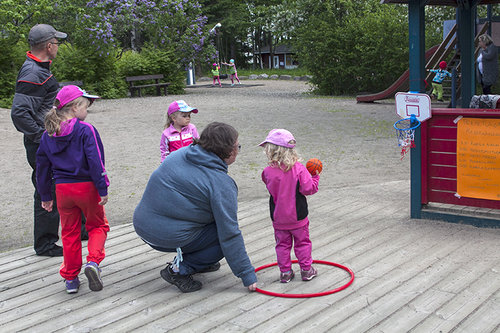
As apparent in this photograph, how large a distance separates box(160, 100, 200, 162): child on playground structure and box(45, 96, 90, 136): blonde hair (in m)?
1.33

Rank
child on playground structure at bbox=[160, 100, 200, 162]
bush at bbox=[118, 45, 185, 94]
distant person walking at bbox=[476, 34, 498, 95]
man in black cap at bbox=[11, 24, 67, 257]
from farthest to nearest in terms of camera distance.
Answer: bush at bbox=[118, 45, 185, 94] < distant person walking at bbox=[476, 34, 498, 95] < child on playground structure at bbox=[160, 100, 200, 162] < man in black cap at bbox=[11, 24, 67, 257]

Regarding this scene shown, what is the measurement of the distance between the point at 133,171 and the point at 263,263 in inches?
203

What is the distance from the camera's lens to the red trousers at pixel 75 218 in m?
4.19

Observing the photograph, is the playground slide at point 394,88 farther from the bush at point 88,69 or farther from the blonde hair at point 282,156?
the blonde hair at point 282,156

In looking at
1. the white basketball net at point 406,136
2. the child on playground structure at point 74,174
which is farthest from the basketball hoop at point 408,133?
the child on playground structure at point 74,174

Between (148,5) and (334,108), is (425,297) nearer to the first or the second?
(334,108)

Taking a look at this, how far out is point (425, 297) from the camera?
13.0ft

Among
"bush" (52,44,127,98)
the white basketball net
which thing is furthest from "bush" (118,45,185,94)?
the white basketball net

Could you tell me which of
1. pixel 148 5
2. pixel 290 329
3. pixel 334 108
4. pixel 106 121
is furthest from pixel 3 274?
pixel 148 5

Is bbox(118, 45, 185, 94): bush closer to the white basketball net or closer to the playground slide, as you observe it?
the playground slide

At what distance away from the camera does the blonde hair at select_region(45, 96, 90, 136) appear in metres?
4.12

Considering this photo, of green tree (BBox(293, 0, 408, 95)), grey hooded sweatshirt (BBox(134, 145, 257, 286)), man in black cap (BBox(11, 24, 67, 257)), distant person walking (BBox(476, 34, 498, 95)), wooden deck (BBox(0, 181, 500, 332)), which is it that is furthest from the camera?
green tree (BBox(293, 0, 408, 95))

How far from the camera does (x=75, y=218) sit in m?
4.30

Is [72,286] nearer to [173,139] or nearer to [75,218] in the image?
[75,218]
